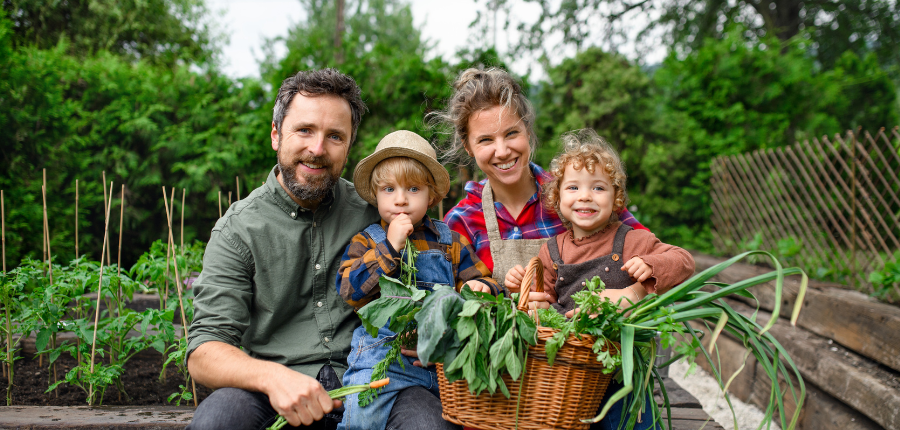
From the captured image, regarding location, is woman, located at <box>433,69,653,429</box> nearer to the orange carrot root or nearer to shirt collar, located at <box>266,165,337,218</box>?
shirt collar, located at <box>266,165,337,218</box>

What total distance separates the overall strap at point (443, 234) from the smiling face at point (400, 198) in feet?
0.51

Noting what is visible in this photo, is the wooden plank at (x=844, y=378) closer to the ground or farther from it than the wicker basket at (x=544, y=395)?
closer to the ground

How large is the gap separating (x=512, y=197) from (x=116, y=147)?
479 centimetres

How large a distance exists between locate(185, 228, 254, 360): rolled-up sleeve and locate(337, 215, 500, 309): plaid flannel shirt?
0.38 metres

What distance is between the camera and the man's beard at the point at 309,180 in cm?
224

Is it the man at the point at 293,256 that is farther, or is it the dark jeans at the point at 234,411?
the man at the point at 293,256

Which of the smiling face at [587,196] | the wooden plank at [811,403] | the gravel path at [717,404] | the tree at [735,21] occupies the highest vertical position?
the tree at [735,21]

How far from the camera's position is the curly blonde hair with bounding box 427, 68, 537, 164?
2.52 meters

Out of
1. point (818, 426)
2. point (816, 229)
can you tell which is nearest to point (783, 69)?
point (816, 229)

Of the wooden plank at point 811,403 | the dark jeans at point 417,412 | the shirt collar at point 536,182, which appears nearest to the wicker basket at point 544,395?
the dark jeans at point 417,412

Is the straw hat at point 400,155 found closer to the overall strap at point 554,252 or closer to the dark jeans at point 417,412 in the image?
the overall strap at point 554,252

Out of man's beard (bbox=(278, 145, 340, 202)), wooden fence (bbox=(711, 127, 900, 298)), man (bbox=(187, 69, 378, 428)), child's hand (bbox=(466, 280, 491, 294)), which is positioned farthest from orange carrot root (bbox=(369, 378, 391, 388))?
wooden fence (bbox=(711, 127, 900, 298))

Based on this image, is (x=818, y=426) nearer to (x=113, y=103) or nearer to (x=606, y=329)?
(x=606, y=329)

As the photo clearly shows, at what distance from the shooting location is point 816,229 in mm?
5500
